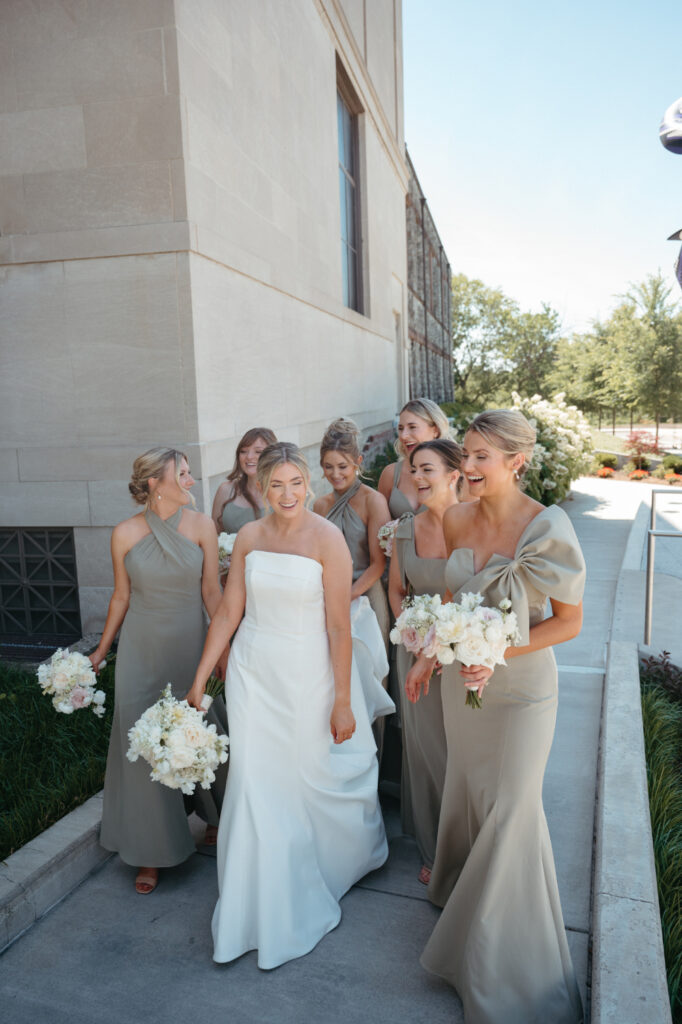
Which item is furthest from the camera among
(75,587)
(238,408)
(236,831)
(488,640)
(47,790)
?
(238,408)

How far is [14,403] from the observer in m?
6.45

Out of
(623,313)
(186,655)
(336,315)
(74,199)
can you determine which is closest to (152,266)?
(74,199)

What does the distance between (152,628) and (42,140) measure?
4.51 meters

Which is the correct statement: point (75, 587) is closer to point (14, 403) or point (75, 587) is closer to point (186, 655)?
point (14, 403)

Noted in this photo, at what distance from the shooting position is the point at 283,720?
3.37 metres

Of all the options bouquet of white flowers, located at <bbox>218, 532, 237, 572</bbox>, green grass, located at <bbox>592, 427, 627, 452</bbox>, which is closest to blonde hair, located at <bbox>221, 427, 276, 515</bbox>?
bouquet of white flowers, located at <bbox>218, 532, 237, 572</bbox>

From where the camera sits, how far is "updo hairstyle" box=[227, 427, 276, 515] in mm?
5309

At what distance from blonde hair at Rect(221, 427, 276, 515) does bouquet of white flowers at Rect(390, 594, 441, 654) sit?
2.67 meters

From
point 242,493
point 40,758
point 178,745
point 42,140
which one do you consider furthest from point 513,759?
point 42,140

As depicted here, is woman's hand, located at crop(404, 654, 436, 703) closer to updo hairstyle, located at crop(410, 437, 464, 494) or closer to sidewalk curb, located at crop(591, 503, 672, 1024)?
updo hairstyle, located at crop(410, 437, 464, 494)

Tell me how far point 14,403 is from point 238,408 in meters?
2.00

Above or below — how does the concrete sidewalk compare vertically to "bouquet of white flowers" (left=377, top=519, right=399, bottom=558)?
below

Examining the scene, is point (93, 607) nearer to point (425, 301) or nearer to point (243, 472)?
point (243, 472)

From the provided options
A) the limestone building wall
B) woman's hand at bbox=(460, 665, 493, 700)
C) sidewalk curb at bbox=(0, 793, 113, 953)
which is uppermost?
the limestone building wall
